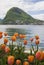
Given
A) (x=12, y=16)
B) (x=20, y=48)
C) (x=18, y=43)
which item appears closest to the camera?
(x=20, y=48)

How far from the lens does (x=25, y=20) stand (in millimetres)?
97000

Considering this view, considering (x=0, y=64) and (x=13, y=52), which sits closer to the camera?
(x=0, y=64)

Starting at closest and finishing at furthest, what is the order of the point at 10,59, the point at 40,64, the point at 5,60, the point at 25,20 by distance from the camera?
the point at 10,59, the point at 40,64, the point at 5,60, the point at 25,20

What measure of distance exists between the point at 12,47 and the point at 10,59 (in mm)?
1503

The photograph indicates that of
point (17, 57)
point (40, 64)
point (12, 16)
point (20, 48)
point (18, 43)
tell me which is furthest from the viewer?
point (12, 16)

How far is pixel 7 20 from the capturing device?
100750 millimetres

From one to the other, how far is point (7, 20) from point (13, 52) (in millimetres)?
97191

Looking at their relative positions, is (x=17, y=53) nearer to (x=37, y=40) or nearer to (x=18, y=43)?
(x=37, y=40)

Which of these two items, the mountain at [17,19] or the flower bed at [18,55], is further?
the mountain at [17,19]

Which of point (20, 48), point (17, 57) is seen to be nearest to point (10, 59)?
point (17, 57)

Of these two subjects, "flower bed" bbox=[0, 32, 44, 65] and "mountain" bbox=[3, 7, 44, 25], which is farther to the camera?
"mountain" bbox=[3, 7, 44, 25]

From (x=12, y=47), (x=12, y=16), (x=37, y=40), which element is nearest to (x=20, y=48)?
(x=12, y=47)

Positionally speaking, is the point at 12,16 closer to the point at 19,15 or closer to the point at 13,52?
the point at 19,15

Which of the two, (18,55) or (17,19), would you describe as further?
(17,19)
